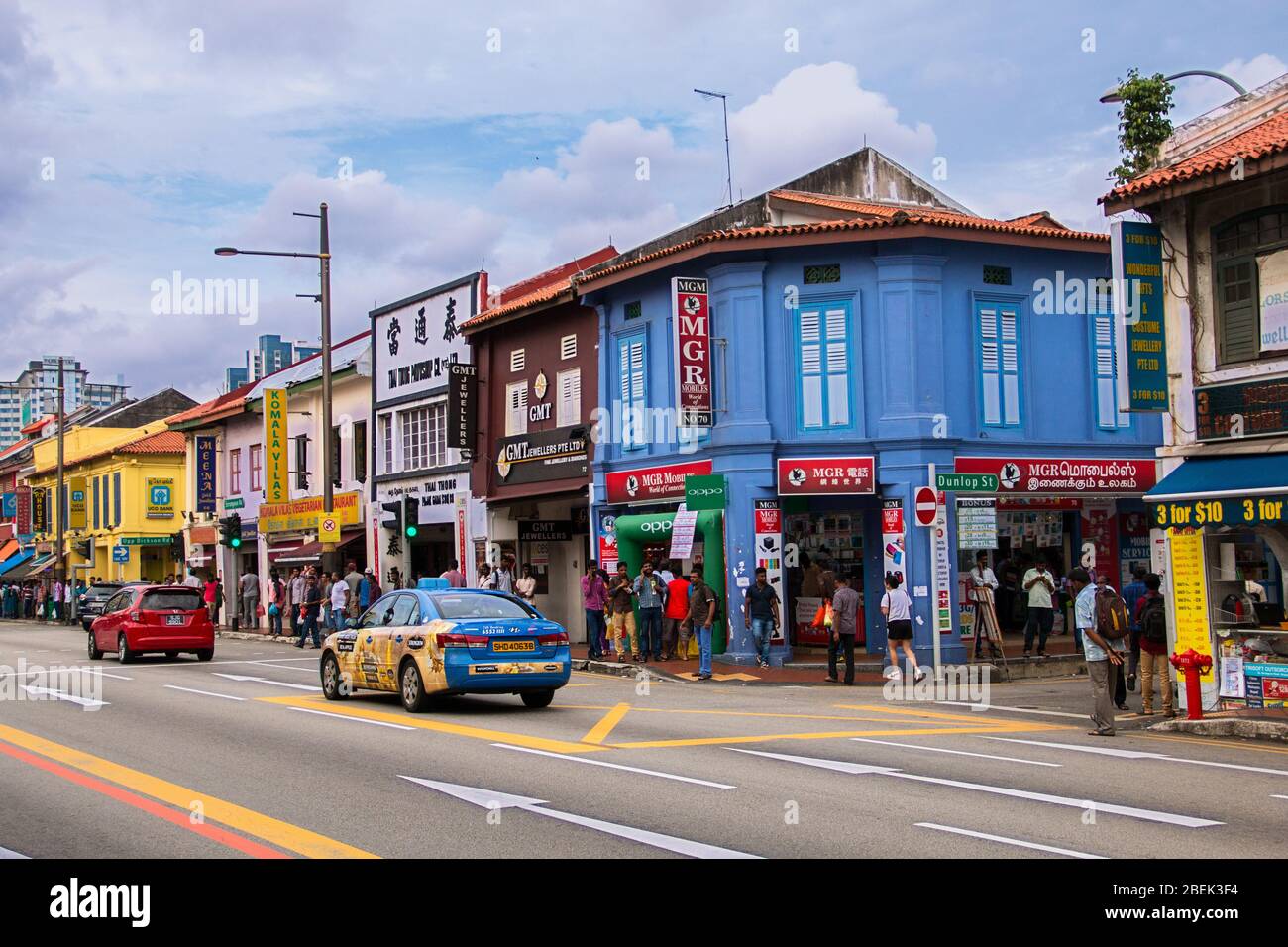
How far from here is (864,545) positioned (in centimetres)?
2603

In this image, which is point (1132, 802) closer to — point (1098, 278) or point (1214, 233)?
point (1214, 233)

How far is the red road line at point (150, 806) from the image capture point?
334 inches

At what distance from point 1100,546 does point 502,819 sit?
21.2 metres

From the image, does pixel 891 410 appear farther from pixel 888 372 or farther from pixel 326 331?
pixel 326 331

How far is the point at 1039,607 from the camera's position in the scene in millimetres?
24531

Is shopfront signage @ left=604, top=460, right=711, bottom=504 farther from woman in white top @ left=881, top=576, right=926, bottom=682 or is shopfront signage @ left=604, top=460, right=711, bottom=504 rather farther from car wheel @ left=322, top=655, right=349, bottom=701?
car wheel @ left=322, top=655, right=349, bottom=701

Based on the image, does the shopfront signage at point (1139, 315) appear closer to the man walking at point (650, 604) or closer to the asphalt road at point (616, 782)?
the asphalt road at point (616, 782)

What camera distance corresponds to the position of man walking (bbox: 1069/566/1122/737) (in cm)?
1500

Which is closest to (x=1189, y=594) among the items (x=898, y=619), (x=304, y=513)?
(x=898, y=619)

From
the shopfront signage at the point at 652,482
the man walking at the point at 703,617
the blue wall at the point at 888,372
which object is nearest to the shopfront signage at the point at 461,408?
the shopfront signage at the point at 652,482

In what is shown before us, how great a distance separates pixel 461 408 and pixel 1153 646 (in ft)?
68.2

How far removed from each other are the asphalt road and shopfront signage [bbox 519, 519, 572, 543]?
14.0 m

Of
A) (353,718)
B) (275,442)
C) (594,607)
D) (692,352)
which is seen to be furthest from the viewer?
(275,442)
